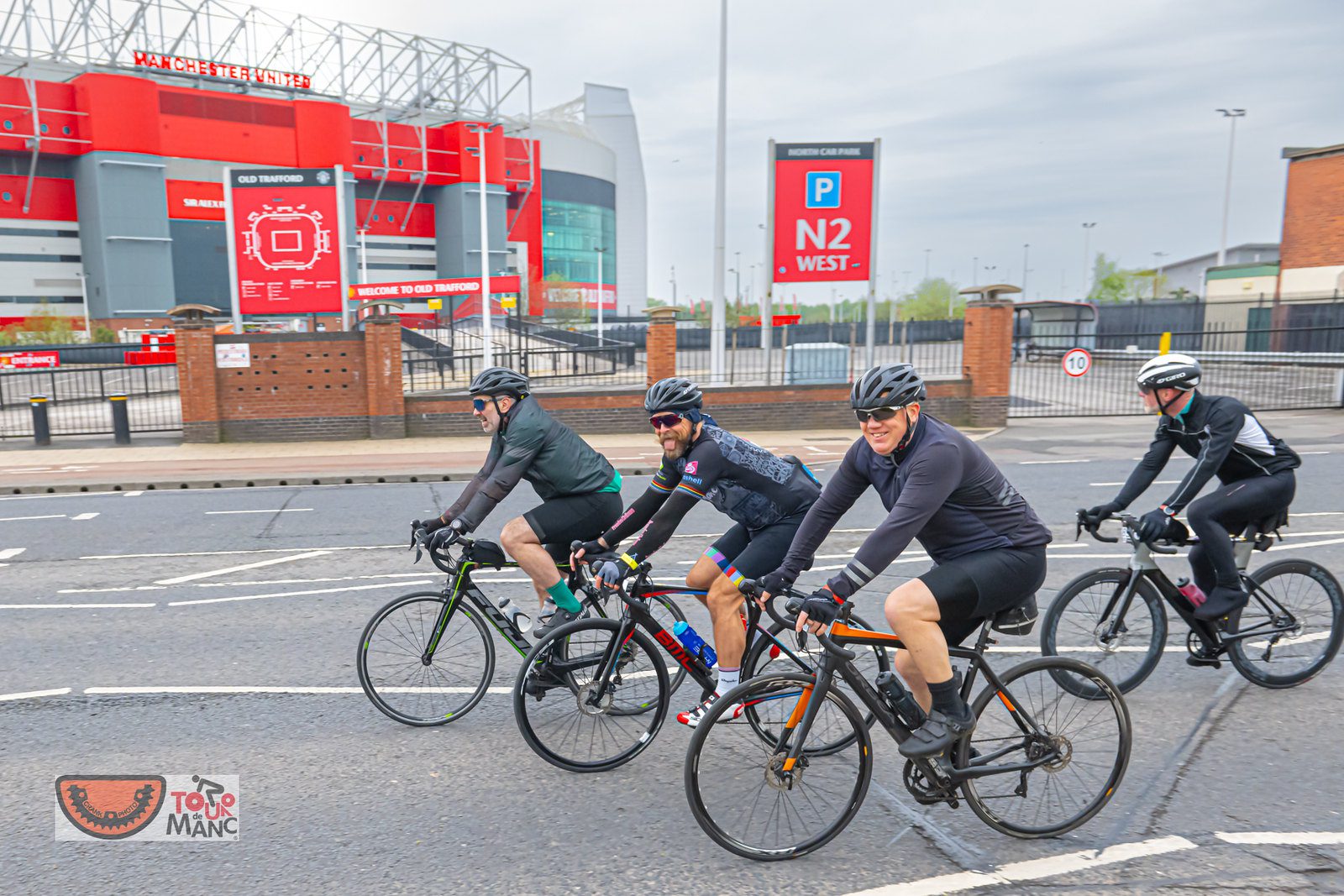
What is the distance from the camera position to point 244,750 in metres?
4.80

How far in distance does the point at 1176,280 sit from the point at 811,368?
89130mm

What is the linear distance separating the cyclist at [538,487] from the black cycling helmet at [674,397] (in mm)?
764

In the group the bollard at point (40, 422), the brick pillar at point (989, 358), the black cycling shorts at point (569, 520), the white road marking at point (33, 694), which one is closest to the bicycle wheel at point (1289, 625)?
the black cycling shorts at point (569, 520)

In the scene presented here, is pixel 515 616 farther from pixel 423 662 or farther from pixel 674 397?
pixel 674 397

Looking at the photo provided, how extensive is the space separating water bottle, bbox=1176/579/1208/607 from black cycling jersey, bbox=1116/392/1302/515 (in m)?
0.45

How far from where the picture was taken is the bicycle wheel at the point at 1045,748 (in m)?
3.81

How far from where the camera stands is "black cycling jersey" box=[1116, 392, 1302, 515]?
515cm

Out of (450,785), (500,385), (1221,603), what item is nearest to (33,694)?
(450,785)

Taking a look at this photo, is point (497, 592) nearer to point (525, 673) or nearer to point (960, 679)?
point (525, 673)

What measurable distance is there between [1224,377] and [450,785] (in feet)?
104

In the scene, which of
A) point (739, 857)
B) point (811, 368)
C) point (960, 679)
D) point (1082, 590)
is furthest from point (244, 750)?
point (811, 368)

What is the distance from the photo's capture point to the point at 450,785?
4422mm

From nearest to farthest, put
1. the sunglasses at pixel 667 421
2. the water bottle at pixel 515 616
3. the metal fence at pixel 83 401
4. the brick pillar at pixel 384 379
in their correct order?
1. the sunglasses at pixel 667 421
2. the water bottle at pixel 515 616
3. the brick pillar at pixel 384 379
4. the metal fence at pixel 83 401

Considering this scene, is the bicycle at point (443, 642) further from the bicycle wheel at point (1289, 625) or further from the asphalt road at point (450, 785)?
the bicycle wheel at point (1289, 625)
